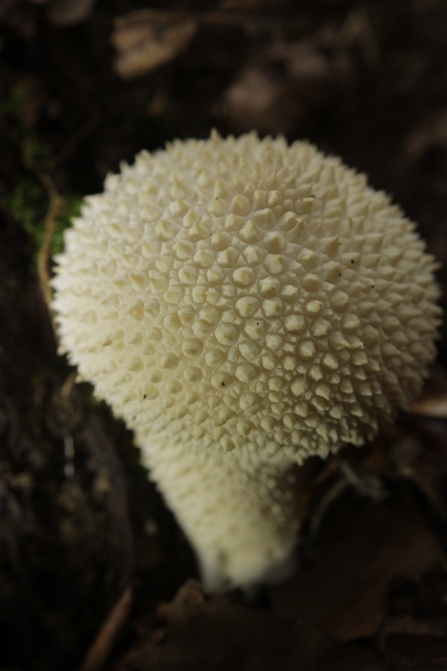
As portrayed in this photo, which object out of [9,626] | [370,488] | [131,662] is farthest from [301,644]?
[9,626]

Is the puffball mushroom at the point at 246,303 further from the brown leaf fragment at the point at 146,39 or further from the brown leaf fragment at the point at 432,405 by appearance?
the brown leaf fragment at the point at 146,39

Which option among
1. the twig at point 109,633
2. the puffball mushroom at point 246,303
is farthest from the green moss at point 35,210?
the twig at point 109,633

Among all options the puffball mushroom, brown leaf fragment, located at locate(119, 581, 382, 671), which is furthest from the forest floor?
the puffball mushroom

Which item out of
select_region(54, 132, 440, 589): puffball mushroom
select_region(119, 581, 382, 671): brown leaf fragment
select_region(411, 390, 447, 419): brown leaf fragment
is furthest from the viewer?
select_region(411, 390, 447, 419): brown leaf fragment

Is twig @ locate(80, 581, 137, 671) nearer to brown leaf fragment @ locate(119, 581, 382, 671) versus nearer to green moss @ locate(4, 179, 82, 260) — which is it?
brown leaf fragment @ locate(119, 581, 382, 671)

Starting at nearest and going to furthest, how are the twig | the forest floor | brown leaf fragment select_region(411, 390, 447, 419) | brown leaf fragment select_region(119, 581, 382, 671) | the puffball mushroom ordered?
the puffball mushroom, brown leaf fragment select_region(119, 581, 382, 671), the forest floor, the twig, brown leaf fragment select_region(411, 390, 447, 419)

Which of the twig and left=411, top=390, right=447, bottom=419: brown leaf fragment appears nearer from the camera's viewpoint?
the twig

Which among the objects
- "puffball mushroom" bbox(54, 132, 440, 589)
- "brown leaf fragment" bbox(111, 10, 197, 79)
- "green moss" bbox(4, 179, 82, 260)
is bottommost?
"puffball mushroom" bbox(54, 132, 440, 589)

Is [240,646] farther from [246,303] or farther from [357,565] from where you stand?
[246,303]
